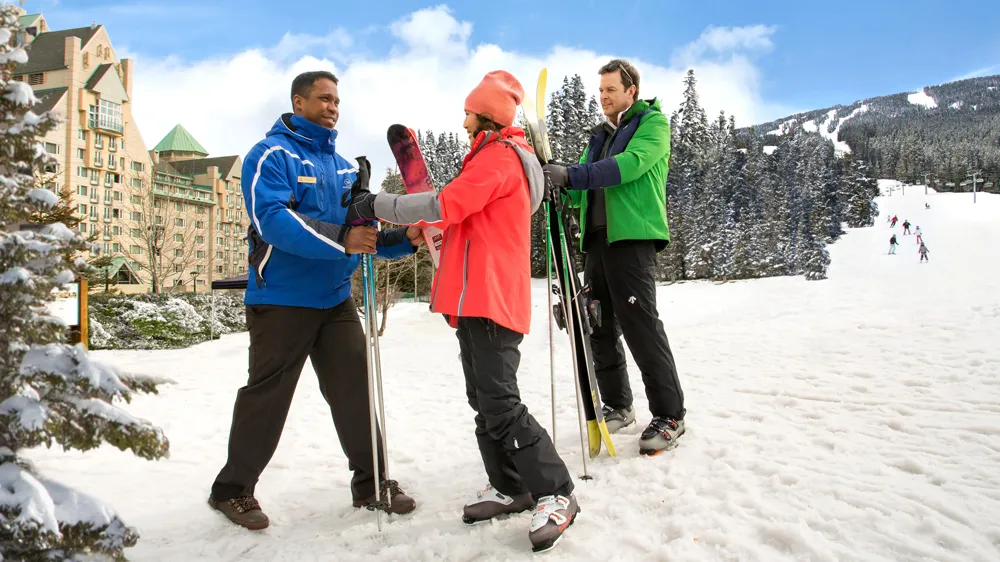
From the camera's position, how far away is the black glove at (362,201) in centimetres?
268

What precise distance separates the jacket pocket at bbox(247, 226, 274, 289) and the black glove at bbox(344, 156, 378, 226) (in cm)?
45

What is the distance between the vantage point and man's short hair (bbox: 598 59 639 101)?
380cm

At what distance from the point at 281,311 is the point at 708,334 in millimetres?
8409

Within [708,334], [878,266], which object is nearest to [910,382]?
[708,334]

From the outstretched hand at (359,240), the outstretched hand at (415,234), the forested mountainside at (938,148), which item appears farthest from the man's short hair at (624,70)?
the forested mountainside at (938,148)

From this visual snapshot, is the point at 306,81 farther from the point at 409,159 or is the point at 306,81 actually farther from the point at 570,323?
the point at 570,323

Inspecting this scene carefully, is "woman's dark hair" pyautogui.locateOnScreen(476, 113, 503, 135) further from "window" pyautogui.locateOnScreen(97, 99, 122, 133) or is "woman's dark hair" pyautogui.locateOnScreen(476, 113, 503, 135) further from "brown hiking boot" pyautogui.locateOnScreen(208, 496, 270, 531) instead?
"window" pyautogui.locateOnScreen(97, 99, 122, 133)

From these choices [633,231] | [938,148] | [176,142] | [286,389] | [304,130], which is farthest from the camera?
[938,148]

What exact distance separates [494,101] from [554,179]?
1.99 feet

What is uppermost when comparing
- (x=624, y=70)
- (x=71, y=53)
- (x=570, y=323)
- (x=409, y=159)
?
(x=71, y=53)

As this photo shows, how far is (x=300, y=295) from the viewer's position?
2.93 meters

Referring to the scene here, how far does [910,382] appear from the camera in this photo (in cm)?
536

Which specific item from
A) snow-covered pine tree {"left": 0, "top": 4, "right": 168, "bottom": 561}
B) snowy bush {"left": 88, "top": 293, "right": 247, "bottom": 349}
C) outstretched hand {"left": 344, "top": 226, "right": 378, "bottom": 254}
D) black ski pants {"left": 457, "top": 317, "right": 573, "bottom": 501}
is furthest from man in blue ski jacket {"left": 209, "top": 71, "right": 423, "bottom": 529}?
snowy bush {"left": 88, "top": 293, "right": 247, "bottom": 349}

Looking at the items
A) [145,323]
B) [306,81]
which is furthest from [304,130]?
[145,323]
